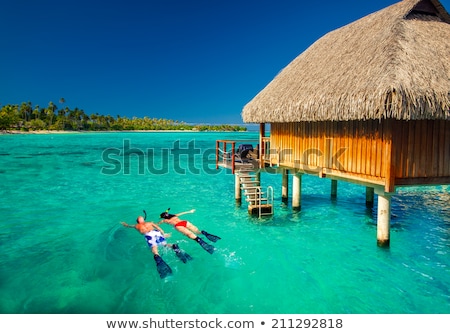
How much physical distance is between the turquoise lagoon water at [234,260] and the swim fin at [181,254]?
9.2 inches

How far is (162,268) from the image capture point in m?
9.34

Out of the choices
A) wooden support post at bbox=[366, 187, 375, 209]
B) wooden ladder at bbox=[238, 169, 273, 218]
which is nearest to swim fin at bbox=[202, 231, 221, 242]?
wooden ladder at bbox=[238, 169, 273, 218]

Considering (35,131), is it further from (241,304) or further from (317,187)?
(241,304)

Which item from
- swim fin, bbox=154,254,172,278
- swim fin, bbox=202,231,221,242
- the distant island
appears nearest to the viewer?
swim fin, bbox=154,254,172,278

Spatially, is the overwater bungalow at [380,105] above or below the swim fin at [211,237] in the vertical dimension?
above

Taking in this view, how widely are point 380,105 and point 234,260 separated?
18.7 ft

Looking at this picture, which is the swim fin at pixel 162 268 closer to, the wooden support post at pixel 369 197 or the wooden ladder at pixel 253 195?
the wooden ladder at pixel 253 195

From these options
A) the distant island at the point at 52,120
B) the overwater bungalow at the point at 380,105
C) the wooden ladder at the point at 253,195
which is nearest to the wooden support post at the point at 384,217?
the overwater bungalow at the point at 380,105

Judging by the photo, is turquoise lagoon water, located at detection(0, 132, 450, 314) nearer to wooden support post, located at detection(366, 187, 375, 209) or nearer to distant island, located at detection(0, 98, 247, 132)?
wooden support post, located at detection(366, 187, 375, 209)

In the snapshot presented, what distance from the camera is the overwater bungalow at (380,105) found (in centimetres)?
854

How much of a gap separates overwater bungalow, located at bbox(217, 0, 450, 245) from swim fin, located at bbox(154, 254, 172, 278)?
5748 millimetres

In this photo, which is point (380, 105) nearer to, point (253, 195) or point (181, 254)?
point (181, 254)

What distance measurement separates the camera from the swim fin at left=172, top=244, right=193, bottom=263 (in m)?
10.0
